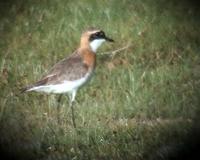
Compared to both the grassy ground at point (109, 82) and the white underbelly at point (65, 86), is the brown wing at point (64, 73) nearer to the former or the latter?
the white underbelly at point (65, 86)

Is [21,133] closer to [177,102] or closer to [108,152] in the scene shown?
[108,152]

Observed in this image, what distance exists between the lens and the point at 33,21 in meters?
12.2

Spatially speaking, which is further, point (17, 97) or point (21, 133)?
point (17, 97)

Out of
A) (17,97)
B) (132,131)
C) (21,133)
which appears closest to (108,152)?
(132,131)

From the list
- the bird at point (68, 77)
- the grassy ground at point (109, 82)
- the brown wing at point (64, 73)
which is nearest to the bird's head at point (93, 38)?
the bird at point (68, 77)

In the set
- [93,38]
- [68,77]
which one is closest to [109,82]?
[93,38]

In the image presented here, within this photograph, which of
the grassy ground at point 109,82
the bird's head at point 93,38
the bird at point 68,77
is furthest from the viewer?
the bird's head at point 93,38

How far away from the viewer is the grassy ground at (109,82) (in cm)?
861

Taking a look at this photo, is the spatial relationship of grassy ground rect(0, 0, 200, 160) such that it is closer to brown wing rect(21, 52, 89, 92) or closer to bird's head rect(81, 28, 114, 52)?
brown wing rect(21, 52, 89, 92)

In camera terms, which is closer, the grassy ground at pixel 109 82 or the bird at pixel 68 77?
the grassy ground at pixel 109 82

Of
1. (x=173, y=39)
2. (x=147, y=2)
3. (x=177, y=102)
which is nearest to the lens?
(x=177, y=102)

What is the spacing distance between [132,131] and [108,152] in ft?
1.74

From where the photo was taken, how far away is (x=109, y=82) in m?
10.4

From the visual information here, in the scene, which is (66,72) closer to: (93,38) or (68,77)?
(68,77)
